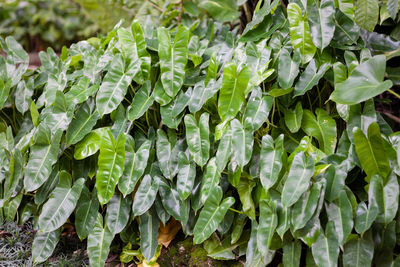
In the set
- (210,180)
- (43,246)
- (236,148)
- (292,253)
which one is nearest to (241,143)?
(236,148)

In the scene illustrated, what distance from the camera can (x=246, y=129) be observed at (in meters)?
1.69

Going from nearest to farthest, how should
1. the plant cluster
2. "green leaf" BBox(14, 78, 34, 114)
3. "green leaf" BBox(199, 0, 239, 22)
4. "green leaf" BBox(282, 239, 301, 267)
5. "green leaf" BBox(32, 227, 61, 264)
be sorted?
the plant cluster < "green leaf" BBox(282, 239, 301, 267) < "green leaf" BBox(32, 227, 61, 264) < "green leaf" BBox(14, 78, 34, 114) < "green leaf" BBox(199, 0, 239, 22)

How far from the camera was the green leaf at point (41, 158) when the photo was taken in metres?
1.91

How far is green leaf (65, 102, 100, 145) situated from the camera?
1.94 metres

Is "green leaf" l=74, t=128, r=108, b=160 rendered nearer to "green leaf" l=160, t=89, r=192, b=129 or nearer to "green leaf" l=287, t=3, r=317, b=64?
"green leaf" l=160, t=89, r=192, b=129

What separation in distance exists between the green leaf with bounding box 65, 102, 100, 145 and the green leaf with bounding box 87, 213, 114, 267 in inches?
19.8

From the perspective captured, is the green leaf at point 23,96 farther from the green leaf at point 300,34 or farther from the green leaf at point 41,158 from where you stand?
the green leaf at point 300,34

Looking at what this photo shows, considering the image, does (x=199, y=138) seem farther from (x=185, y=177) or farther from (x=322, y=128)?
(x=322, y=128)

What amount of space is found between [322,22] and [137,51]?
1062mm

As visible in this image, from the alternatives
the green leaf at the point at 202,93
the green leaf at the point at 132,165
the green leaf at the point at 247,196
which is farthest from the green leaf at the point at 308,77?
the green leaf at the point at 132,165

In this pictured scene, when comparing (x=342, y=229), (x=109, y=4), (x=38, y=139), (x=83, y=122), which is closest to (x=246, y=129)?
(x=342, y=229)

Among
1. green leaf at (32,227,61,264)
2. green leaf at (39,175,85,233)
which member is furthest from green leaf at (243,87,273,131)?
green leaf at (32,227,61,264)

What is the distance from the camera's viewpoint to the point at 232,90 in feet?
5.77

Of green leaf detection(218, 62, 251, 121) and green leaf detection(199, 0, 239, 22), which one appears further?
green leaf detection(199, 0, 239, 22)
